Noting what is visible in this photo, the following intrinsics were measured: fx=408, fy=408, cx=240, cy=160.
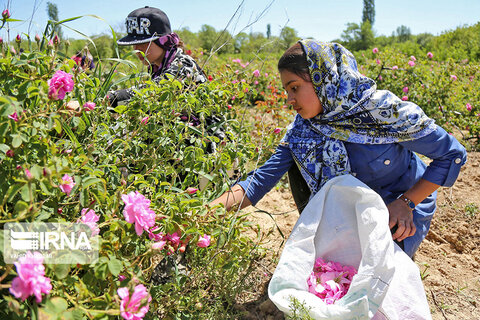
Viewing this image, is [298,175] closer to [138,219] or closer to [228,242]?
[228,242]

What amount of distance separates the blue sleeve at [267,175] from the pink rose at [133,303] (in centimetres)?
86

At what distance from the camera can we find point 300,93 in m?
1.60

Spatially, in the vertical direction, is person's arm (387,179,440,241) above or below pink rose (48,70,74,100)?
below

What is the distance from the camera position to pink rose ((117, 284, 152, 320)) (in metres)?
0.80

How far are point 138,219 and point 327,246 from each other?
84cm

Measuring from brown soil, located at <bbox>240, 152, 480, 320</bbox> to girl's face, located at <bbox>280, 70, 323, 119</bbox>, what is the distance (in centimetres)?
45

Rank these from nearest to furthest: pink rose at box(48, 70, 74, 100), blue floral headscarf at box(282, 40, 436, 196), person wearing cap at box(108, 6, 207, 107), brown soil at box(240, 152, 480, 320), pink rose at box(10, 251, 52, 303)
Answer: pink rose at box(10, 251, 52, 303) → pink rose at box(48, 70, 74, 100) → blue floral headscarf at box(282, 40, 436, 196) → brown soil at box(240, 152, 480, 320) → person wearing cap at box(108, 6, 207, 107)

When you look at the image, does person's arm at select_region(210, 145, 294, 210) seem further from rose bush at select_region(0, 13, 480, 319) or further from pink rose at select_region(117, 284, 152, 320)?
pink rose at select_region(117, 284, 152, 320)

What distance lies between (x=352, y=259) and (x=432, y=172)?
49 centimetres

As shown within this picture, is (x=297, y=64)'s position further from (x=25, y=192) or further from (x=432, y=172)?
(x=25, y=192)

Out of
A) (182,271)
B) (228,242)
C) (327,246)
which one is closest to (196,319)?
(182,271)

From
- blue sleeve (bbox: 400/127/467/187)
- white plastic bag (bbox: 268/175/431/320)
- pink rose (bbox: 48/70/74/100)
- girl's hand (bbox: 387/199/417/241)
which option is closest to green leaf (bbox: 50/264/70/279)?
pink rose (bbox: 48/70/74/100)

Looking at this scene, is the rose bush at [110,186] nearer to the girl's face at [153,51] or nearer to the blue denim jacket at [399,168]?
the blue denim jacket at [399,168]

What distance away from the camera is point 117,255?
3.19 feet
